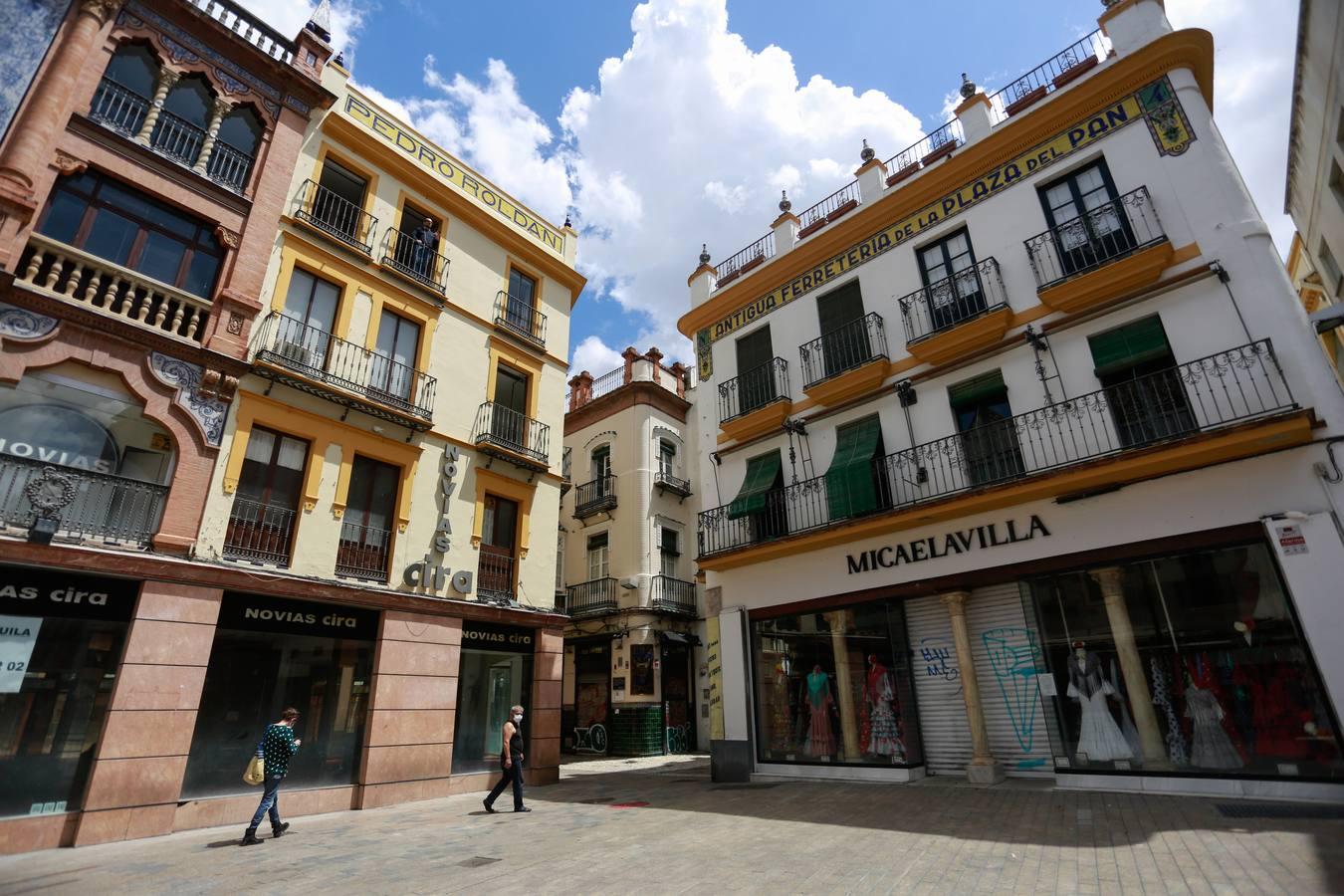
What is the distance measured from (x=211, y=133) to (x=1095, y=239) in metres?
17.6

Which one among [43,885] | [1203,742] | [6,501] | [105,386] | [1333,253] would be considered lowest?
[43,885]

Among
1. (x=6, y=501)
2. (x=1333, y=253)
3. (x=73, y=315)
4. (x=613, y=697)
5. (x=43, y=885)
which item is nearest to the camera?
(x=43, y=885)

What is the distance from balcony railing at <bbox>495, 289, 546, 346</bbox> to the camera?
1781 centimetres

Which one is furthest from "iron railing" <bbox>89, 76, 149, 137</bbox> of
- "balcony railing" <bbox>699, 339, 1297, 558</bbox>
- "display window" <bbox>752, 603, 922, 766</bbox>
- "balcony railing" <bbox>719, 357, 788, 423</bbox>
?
"display window" <bbox>752, 603, 922, 766</bbox>

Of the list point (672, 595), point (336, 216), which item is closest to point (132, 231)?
point (336, 216)

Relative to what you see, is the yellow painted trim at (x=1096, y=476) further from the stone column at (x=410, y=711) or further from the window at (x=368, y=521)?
the window at (x=368, y=521)

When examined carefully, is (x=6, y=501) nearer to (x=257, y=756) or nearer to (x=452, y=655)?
(x=257, y=756)

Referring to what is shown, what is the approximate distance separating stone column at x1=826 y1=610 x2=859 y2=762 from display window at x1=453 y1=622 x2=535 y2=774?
7563 mm

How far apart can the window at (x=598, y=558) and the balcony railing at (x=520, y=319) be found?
10.6 metres

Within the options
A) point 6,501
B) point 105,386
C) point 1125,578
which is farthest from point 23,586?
point 1125,578

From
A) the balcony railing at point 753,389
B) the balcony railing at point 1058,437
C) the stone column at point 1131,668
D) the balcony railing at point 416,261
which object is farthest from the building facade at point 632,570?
the stone column at point 1131,668

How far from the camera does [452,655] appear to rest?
14352 mm

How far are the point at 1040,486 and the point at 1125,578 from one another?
6.35 ft

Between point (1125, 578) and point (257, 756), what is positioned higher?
point (1125, 578)
